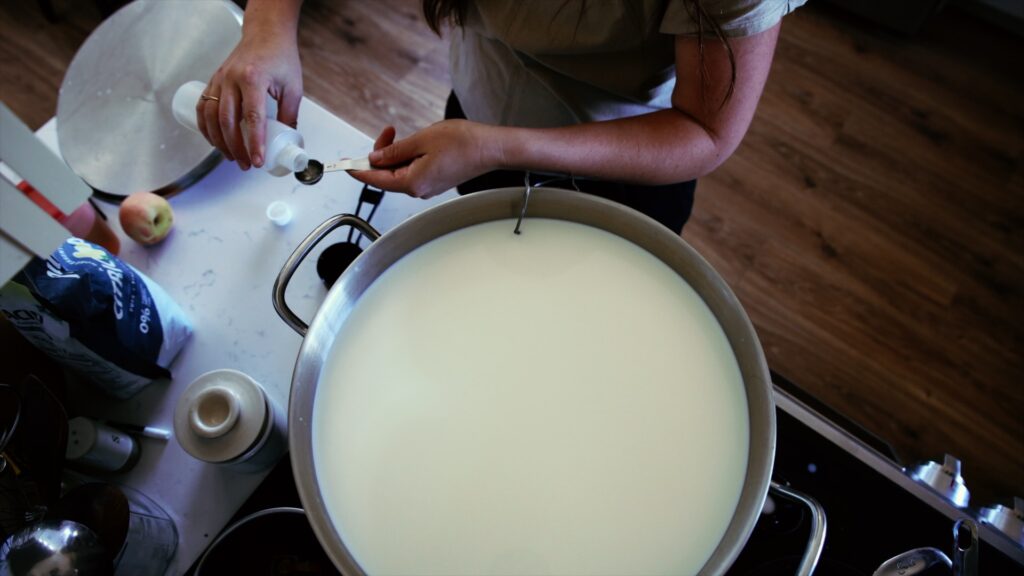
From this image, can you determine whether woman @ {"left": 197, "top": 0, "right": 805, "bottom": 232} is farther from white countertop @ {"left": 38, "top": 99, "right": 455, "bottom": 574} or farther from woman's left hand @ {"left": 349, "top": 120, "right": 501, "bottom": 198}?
white countertop @ {"left": 38, "top": 99, "right": 455, "bottom": 574}

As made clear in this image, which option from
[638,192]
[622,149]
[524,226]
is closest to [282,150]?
[524,226]

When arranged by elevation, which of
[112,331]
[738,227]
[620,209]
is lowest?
[738,227]

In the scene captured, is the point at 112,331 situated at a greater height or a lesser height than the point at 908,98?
greater

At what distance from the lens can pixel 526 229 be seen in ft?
2.20

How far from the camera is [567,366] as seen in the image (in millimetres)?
618

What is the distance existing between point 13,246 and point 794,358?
5.07ft

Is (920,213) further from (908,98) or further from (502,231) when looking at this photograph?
(502,231)

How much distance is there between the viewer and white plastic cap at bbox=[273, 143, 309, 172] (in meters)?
0.66

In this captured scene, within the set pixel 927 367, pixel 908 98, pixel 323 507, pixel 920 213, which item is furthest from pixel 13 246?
pixel 908 98

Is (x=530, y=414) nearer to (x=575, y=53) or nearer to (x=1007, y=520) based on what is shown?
(x=575, y=53)

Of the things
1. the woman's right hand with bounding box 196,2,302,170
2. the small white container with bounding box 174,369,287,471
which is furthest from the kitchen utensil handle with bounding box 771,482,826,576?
the woman's right hand with bounding box 196,2,302,170

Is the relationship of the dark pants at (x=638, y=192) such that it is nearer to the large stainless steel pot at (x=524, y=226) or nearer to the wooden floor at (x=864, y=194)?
the large stainless steel pot at (x=524, y=226)

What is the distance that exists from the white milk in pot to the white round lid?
0.29 ft

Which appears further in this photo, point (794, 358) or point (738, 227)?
point (738, 227)
